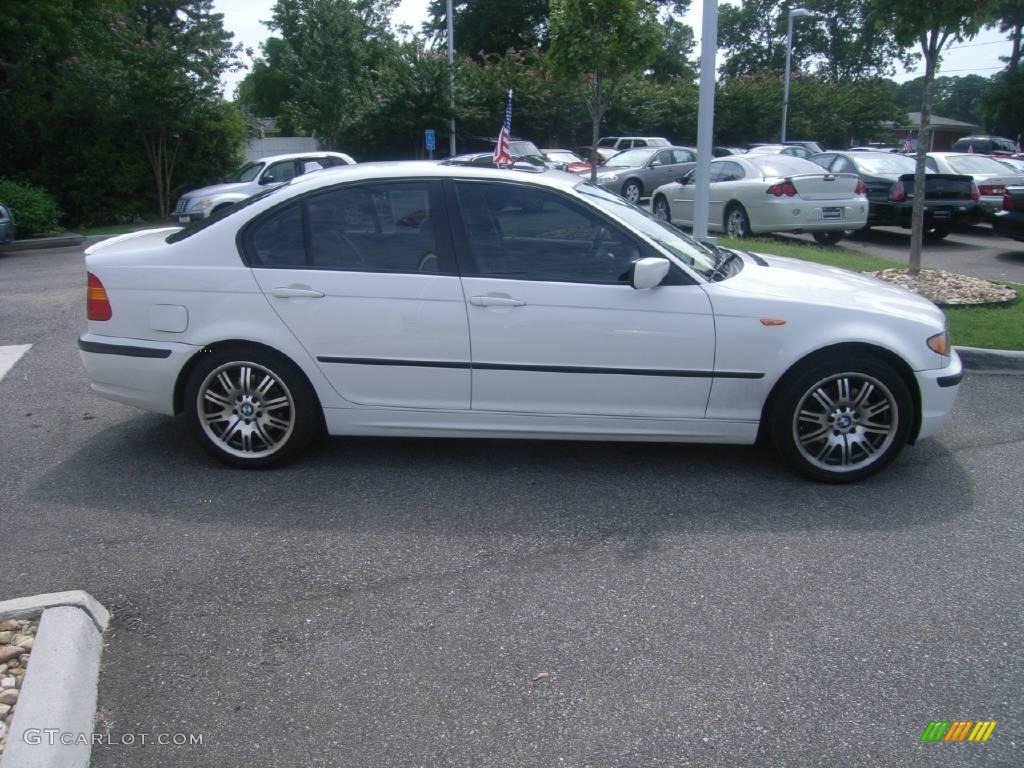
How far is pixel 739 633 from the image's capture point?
3.58 m

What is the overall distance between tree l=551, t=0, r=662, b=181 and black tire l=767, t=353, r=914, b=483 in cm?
1030

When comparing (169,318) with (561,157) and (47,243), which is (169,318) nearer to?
(47,243)

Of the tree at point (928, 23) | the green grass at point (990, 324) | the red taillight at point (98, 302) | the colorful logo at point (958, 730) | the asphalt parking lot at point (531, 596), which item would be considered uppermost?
the tree at point (928, 23)

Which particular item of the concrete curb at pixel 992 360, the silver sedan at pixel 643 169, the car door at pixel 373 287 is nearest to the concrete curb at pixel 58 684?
the car door at pixel 373 287

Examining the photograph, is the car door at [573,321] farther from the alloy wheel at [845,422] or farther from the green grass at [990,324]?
the green grass at [990,324]

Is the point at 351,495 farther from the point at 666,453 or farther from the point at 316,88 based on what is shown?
the point at 316,88

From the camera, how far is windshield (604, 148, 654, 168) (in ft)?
77.9

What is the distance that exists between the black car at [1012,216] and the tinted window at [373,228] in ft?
36.4

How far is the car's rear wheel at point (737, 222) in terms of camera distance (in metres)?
14.6

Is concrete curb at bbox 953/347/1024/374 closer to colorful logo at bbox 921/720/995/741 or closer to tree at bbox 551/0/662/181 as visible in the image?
colorful logo at bbox 921/720/995/741

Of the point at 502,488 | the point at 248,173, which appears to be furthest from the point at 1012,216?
the point at 248,173

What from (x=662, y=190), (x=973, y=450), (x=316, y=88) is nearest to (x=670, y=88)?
(x=316, y=88)

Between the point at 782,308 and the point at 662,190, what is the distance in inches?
481

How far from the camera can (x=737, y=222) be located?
48.6 ft
